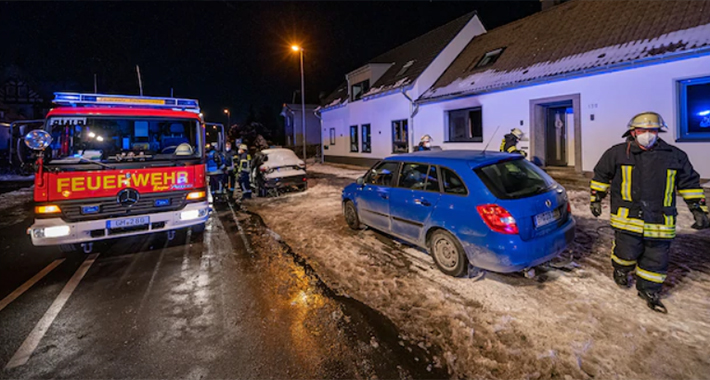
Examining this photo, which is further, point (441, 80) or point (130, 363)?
point (441, 80)

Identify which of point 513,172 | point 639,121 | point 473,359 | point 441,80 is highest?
point 441,80

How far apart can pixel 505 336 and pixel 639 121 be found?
2484 millimetres

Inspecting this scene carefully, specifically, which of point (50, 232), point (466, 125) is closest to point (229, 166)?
point (50, 232)

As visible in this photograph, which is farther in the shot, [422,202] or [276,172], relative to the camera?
[276,172]

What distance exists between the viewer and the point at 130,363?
9.27 ft

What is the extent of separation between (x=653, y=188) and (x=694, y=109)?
803cm

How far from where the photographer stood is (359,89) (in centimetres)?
2227

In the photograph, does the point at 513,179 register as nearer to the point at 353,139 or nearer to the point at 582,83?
the point at 582,83

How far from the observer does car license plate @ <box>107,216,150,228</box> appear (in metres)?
5.08

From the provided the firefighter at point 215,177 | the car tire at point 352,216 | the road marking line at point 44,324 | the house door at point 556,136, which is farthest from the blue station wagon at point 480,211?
the house door at point 556,136

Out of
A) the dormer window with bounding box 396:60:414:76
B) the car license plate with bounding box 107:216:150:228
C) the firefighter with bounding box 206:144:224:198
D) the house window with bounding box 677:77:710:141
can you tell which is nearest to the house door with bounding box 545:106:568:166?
the house window with bounding box 677:77:710:141

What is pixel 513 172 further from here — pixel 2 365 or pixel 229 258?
pixel 2 365

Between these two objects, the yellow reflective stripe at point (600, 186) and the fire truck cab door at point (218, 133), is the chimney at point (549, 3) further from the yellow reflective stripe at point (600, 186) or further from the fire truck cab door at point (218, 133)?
the fire truck cab door at point (218, 133)

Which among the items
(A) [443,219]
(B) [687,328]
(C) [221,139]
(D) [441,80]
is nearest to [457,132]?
(D) [441,80]
